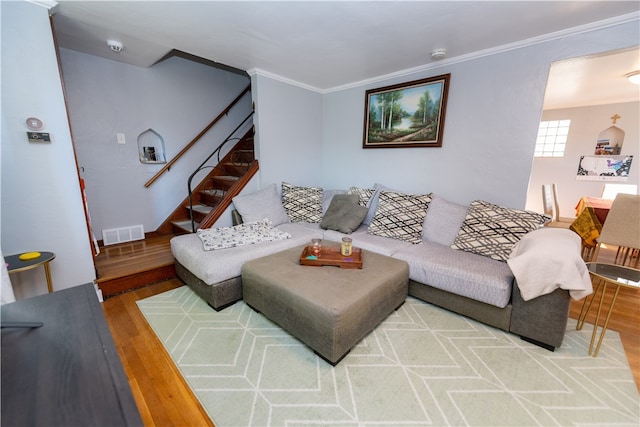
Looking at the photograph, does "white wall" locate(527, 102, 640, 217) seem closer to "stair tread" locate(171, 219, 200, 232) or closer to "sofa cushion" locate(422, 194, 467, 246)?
"sofa cushion" locate(422, 194, 467, 246)

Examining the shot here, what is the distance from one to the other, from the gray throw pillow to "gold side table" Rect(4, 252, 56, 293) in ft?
7.79

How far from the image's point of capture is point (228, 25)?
6.93ft

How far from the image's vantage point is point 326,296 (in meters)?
1.61

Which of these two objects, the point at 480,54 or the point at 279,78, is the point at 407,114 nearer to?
the point at 480,54

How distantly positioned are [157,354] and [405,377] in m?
1.59

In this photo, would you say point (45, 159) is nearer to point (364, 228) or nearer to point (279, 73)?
point (279, 73)

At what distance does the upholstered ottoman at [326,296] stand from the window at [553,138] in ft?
18.3

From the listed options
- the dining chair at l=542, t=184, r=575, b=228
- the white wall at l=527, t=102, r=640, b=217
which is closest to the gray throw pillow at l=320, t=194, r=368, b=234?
the dining chair at l=542, t=184, r=575, b=228

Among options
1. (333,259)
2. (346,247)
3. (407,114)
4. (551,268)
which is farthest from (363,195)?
(551,268)

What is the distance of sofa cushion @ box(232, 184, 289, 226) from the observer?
9.87ft

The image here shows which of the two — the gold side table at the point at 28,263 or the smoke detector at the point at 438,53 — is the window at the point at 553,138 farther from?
the gold side table at the point at 28,263

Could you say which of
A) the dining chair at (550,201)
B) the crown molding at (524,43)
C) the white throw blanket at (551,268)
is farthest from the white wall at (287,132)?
the dining chair at (550,201)

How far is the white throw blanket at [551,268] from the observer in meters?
1.55

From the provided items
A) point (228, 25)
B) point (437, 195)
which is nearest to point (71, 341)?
point (228, 25)
